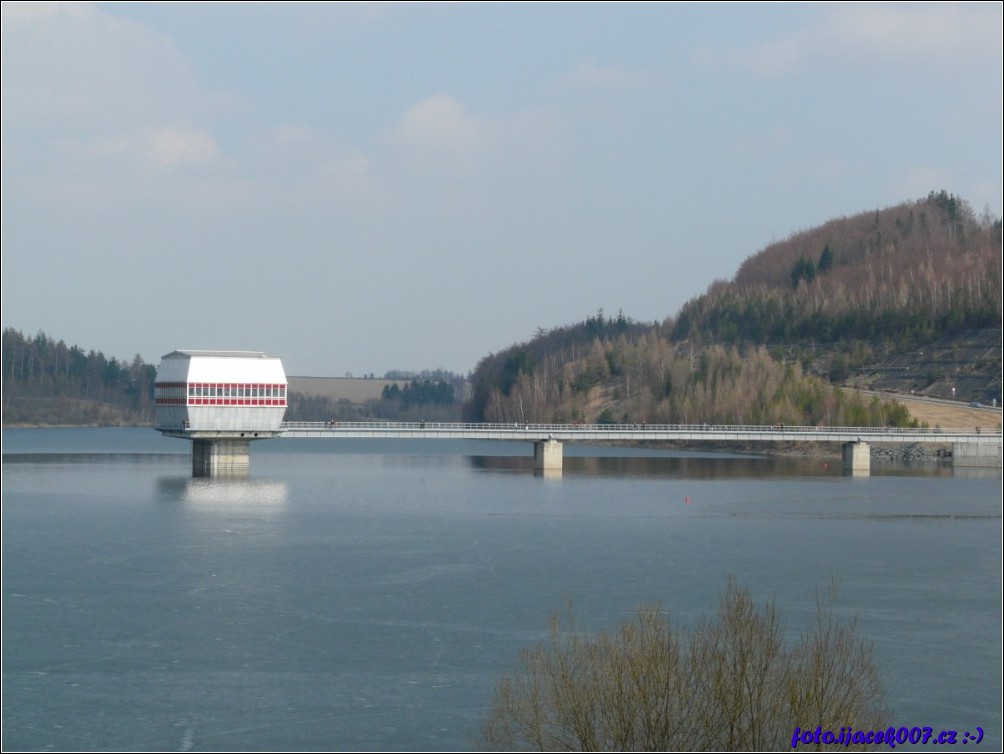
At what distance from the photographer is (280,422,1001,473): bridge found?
112 m

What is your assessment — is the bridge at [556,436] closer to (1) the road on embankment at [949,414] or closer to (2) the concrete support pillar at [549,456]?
(2) the concrete support pillar at [549,456]

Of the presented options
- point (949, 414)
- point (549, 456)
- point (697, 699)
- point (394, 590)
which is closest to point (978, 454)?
point (949, 414)

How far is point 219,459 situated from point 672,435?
4073 cm

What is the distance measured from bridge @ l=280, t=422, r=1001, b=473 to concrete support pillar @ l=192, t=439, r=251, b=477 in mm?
3984

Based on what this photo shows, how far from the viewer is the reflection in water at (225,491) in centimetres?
8131

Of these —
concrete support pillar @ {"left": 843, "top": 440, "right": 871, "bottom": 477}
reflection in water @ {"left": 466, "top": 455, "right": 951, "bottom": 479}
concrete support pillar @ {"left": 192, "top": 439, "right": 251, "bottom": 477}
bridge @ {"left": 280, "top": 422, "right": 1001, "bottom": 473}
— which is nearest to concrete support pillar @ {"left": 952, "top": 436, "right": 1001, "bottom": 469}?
bridge @ {"left": 280, "top": 422, "right": 1001, "bottom": 473}

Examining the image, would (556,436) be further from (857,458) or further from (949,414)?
(949,414)

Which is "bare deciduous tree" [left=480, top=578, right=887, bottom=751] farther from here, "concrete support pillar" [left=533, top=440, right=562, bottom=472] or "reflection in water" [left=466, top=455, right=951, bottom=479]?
"concrete support pillar" [left=533, top=440, right=562, bottom=472]

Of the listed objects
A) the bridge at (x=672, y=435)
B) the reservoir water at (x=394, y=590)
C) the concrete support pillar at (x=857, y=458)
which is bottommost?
the reservoir water at (x=394, y=590)

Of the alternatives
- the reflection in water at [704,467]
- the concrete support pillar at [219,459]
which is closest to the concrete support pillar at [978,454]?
the reflection in water at [704,467]

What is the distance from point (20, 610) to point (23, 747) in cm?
1546

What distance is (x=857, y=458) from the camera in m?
122

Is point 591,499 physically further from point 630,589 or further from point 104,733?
point 104,733

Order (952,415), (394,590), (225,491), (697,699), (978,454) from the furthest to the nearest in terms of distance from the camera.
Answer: (952,415)
(978,454)
(225,491)
(394,590)
(697,699)
